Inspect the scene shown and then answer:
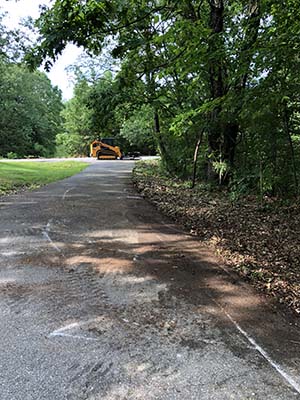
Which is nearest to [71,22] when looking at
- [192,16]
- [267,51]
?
[267,51]

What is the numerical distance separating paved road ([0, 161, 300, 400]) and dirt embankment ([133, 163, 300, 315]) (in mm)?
275

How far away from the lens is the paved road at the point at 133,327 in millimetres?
1998

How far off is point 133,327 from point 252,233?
325 cm

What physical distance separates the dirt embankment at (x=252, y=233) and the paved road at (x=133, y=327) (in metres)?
0.27

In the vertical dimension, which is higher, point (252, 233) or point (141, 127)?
point (141, 127)

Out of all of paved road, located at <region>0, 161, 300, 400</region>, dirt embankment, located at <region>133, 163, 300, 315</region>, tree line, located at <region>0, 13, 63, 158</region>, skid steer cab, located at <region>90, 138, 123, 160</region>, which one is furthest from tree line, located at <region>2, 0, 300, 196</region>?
tree line, located at <region>0, 13, 63, 158</region>

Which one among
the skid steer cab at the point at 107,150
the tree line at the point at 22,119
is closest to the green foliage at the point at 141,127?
the skid steer cab at the point at 107,150

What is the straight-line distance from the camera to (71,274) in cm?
366

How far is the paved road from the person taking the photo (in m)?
2.00

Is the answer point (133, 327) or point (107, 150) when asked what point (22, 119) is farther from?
point (133, 327)

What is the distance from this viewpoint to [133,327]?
8.65 feet

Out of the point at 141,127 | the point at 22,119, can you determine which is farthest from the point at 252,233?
the point at 22,119

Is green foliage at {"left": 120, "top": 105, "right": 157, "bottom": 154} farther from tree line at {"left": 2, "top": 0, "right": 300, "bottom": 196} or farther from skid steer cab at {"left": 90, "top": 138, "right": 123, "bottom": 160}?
tree line at {"left": 2, "top": 0, "right": 300, "bottom": 196}

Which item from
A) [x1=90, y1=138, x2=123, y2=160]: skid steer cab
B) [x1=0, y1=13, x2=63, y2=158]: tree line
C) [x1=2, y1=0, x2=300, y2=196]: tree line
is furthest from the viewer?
[x1=0, y1=13, x2=63, y2=158]: tree line
